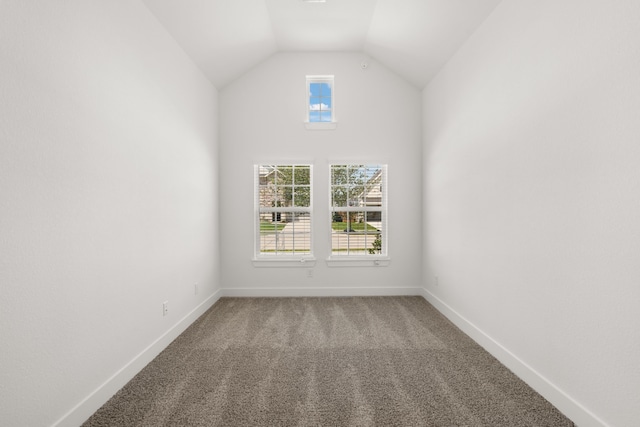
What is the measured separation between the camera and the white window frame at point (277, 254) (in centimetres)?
428

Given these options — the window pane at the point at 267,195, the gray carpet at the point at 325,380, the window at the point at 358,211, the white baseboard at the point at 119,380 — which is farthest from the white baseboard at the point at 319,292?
the window pane at the point at 267,195

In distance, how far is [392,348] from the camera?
2.67 m

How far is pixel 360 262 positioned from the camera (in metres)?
4.29

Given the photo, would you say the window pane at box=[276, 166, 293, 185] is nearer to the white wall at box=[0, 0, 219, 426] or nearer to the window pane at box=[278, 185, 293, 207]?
the window pane at box=[278, 185, 293, 207]

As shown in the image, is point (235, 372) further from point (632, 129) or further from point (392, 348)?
point (632, 129)

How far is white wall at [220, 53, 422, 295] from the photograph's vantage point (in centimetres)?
424

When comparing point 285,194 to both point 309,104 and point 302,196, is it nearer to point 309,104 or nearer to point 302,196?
point 302,196

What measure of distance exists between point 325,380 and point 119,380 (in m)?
1.42

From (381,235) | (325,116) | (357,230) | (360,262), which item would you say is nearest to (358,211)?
(357,230)

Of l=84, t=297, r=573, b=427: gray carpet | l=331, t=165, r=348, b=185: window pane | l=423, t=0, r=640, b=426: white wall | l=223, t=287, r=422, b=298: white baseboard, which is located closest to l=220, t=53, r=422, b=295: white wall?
l=223, t=287, r=422, b=298: white baseboard

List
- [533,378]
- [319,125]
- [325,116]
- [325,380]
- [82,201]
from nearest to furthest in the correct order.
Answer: [82,201] < [533,378] < [325,380] < [319,125] < [325,116]

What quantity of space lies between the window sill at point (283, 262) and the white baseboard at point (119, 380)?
1.20m

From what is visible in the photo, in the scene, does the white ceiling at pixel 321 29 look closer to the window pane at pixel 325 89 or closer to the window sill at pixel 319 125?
the window pane at pixel 325 89

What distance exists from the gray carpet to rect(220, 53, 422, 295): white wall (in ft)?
3.22
